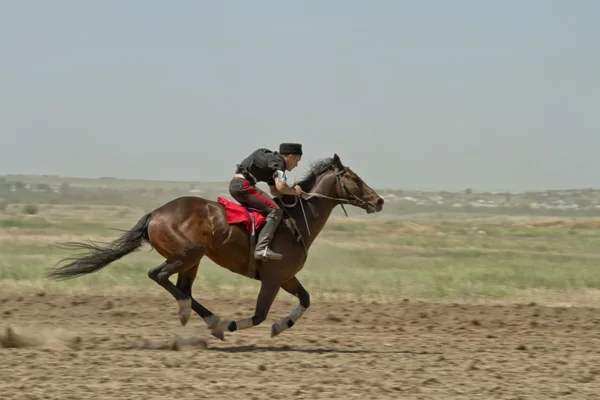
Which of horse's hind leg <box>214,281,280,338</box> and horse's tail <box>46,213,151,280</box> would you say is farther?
horse's hind leg <box>214,281,280,338</box>

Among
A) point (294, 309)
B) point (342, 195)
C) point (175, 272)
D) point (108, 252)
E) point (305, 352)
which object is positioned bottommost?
point (305, 352)

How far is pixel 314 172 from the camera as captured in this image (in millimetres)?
12516

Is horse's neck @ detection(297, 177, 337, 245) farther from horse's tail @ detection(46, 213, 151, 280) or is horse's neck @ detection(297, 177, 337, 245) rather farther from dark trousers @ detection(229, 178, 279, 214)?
horse's tail @ detection(46, 213, 151, 280)

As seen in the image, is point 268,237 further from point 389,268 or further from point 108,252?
point 389,268

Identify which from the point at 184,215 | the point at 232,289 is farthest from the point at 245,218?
the point at 232,289

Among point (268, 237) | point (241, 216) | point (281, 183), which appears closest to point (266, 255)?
point (268, 237)

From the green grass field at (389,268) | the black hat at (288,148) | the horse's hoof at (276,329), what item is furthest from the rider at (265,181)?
the green grass field at (389,268)

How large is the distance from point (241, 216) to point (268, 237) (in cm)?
43

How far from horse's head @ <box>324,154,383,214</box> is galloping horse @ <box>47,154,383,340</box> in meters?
0.09

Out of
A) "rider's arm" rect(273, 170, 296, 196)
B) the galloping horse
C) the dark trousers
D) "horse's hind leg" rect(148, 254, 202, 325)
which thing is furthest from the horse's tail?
"rider's arm" rect(273, 170, 296, 196)

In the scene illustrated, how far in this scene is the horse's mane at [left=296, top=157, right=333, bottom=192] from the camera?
1243cm

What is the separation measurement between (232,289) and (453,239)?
21472mm

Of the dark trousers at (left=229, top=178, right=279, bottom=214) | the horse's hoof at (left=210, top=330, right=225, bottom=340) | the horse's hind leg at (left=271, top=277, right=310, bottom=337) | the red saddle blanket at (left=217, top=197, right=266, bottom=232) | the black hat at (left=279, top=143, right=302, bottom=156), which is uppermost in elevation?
the black hat at (left=279, top=143, right=302, bottom=156)

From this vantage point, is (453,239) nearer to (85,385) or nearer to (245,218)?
(245,218)
